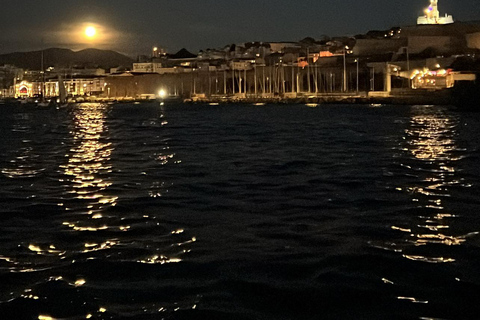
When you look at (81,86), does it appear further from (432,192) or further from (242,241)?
(242,241)

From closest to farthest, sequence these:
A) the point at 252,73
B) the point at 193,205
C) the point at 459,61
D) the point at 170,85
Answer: the point at 193,205 → the point at 459,61 → the point at 252,73 → the point at 170,85

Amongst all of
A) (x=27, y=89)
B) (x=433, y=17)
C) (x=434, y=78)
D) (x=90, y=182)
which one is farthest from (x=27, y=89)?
(x=90, y=182)

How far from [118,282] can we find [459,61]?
52.3 m

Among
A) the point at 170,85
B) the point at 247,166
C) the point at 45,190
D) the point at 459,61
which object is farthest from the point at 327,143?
the point at 170,85

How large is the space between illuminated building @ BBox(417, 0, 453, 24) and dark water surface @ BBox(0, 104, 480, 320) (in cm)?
7266

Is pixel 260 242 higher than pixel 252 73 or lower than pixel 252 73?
lower

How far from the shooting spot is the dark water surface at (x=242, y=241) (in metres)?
3.36

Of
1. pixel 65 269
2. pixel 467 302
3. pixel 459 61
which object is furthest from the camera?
pixel 459 61

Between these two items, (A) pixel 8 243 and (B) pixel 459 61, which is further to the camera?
(B) pixel 459 61

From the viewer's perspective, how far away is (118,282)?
12.3ft

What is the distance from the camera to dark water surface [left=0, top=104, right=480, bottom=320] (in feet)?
11.0

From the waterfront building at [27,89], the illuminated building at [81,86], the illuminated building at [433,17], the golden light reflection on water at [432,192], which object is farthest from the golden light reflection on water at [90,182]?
the waterfront building at [27,89]

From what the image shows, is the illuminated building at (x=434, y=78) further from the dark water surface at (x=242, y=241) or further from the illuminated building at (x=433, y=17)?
the dark water surface at (x=242, y=241)

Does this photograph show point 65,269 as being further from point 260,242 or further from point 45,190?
point 45,190
